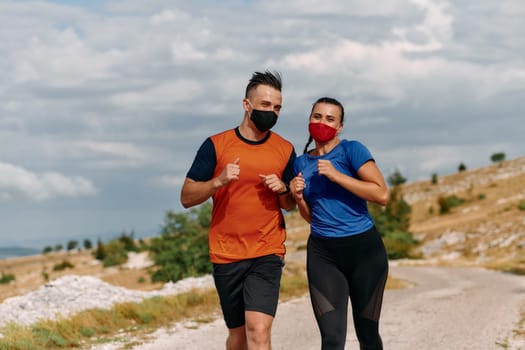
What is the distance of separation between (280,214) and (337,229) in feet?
1.62

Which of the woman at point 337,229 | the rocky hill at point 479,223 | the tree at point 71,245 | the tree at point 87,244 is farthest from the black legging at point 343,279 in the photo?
the tree at point 71,245

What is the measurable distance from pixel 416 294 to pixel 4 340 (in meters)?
10.4

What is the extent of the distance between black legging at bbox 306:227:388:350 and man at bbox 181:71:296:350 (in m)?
0.33

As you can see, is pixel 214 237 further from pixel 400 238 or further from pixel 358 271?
pixel 400 238

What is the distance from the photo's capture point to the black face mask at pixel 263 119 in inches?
228

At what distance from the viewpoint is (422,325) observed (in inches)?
485

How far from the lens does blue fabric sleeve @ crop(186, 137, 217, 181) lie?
5895 millimetres

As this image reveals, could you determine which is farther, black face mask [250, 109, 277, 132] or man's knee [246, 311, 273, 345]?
black face mask [250, 109, 277, 132]

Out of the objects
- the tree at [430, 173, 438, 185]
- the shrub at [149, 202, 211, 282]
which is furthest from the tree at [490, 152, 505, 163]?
the shrub at [149, 202, 211, 282]

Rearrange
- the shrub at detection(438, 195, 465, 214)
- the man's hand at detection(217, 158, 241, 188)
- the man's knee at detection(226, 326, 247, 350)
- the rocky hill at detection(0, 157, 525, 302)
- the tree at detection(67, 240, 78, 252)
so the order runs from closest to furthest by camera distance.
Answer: the man's hand at detection(217, 158, 241, 188) → the man's knee at detection(226, 326, 247, 350) → the rocky hill at detection(0, 157, 525, 302) → the shrub at detection(438, 195, 465, 214) → the tree at detection(67, 240, 78, 252)

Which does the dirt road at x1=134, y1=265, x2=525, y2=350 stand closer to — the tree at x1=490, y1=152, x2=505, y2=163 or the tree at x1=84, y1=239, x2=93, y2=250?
the tree at x1=84, y1=239, x2=93, y2=250

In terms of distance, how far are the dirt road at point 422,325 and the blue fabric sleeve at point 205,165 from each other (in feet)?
15.8

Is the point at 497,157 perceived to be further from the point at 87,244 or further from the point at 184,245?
the point at 184,245

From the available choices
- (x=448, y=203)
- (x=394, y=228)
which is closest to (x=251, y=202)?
(x=394, y=228)
